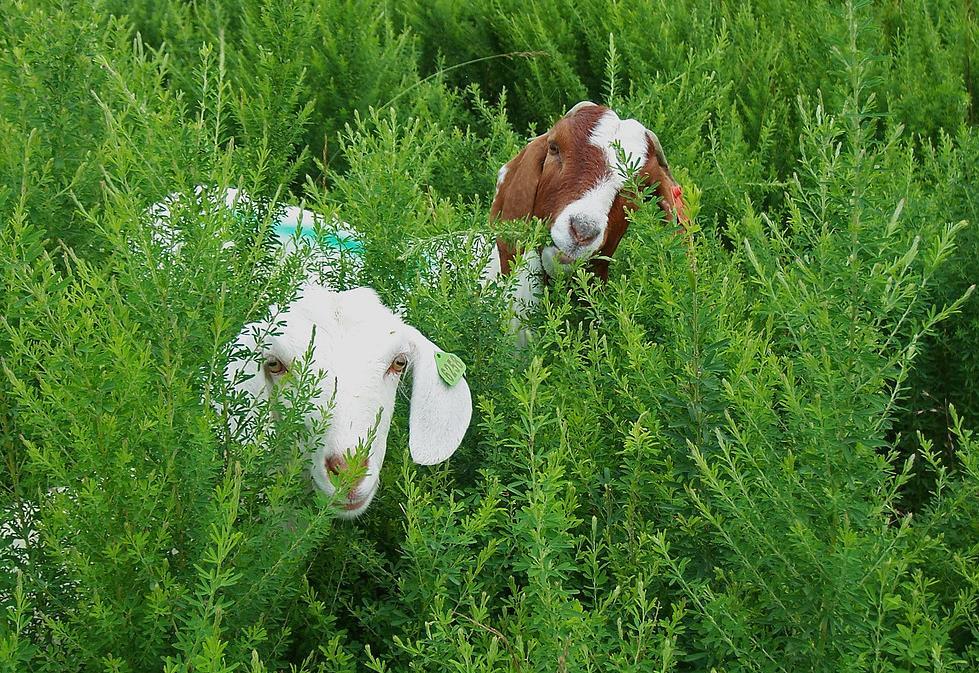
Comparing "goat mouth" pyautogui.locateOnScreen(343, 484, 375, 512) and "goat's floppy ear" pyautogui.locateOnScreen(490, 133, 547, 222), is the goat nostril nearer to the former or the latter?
"goat mouth" pyautogui.locateOnScreen(343, 484, 375, 512)

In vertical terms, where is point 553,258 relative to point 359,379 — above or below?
below

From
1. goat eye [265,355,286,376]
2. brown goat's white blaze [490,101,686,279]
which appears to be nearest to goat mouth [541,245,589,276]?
brown goat's white blaze [490,101,686,279]

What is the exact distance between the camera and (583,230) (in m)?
3.18

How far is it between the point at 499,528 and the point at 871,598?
3.06 feet

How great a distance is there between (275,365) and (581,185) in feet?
4.46

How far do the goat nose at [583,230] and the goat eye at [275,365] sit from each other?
48.4 inches

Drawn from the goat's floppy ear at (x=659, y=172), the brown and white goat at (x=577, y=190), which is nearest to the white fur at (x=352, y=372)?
the brown and white goat at (x=577, y=190)

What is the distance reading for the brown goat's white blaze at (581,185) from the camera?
3.20 meters

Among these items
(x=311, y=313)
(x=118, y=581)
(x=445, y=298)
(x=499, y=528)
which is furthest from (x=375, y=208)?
(x=118, y=581)

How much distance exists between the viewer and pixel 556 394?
2.51 m

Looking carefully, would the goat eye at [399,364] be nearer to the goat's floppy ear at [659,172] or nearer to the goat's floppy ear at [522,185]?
the goat's floppy ear at [522,185]

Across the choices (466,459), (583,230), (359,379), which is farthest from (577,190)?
(359,379)

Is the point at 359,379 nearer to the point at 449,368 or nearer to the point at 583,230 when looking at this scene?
the point at 449,368

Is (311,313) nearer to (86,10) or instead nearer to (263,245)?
(263,245)
